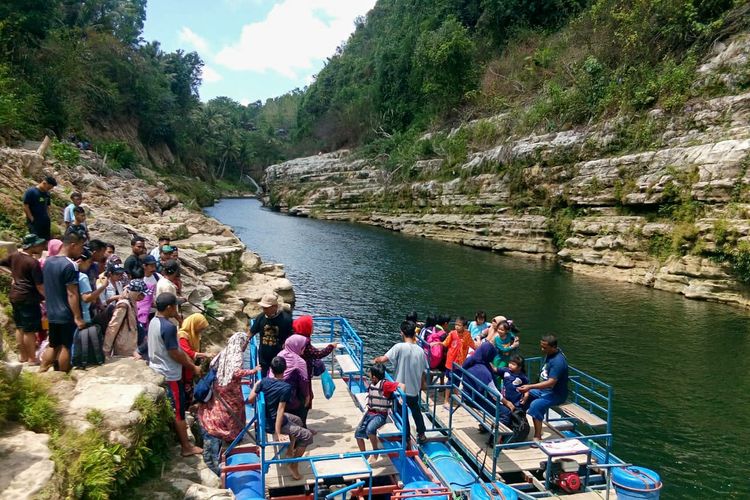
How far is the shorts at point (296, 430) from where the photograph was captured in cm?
726

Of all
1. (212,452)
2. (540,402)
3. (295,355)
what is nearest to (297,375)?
(295,355)

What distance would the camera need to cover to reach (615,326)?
21.4m

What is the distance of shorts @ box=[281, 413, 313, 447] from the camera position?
7262 millimetres

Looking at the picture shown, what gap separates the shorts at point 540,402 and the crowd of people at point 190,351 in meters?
0.02

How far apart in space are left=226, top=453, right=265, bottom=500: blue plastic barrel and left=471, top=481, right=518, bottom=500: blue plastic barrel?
3590 mm

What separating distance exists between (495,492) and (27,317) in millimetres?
7918

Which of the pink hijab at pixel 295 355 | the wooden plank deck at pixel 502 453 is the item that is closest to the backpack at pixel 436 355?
the wooden plank deck at pixel 502 453

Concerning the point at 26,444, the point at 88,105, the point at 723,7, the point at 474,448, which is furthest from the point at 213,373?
the point at 88,105

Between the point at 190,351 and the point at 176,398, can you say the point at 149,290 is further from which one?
the point at 176,398

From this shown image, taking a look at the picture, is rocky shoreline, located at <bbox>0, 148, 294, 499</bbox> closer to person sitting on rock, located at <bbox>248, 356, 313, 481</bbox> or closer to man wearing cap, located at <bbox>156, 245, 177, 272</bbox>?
person sitting on rock, located at <bbox>248, 356, 313, 481</bbox>

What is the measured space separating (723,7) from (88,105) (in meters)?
62.7

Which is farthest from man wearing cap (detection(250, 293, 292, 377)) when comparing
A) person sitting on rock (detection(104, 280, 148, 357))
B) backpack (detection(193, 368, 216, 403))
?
person sitting on rock (detection(104, 280, 148, 357))

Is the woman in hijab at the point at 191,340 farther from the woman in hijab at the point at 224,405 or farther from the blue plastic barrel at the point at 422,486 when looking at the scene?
the blue plastic barrel at the point at 422,486

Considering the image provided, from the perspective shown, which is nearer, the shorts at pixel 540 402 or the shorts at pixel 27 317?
the shorts at pixel 27 317
